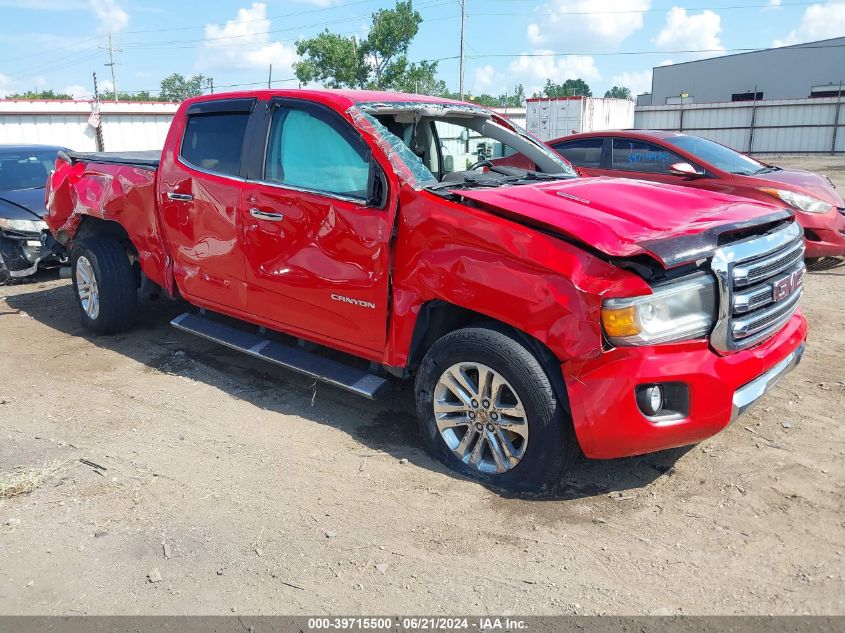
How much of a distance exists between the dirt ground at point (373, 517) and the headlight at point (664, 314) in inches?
34.3

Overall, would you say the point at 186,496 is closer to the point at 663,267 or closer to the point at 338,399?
the point at 338,399

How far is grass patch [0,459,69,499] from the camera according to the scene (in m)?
3.56

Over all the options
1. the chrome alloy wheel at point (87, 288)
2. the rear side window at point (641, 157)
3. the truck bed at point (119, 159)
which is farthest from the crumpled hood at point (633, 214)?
the rear side window at point (641, 157)

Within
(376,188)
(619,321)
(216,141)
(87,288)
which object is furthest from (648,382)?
(87,288)

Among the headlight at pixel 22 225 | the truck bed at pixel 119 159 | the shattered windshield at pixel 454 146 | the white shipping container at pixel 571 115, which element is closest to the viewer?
the shattered windshield at pixel 454 146

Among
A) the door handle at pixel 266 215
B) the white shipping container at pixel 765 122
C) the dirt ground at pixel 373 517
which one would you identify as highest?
the white shipping container at pixel 765 122

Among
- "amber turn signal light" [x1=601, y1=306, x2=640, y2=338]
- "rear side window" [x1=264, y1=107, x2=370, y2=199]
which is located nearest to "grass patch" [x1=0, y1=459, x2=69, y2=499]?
"rear side window" [x1=264, y1=107, x2=370, y2=199]

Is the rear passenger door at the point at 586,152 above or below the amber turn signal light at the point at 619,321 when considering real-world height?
above

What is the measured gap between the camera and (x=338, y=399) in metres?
4.75

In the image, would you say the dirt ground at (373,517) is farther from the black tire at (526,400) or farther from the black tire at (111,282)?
the black tire at (111,282)

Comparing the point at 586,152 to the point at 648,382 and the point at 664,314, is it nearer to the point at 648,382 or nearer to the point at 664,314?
the point at 664,314

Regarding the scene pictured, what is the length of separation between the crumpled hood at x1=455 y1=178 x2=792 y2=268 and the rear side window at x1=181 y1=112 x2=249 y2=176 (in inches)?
72.3

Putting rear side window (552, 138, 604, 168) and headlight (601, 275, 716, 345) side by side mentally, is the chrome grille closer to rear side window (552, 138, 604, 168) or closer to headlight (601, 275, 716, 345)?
headlight (601, 275, 716, 345)

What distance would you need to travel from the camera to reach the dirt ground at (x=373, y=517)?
9.04 ft
